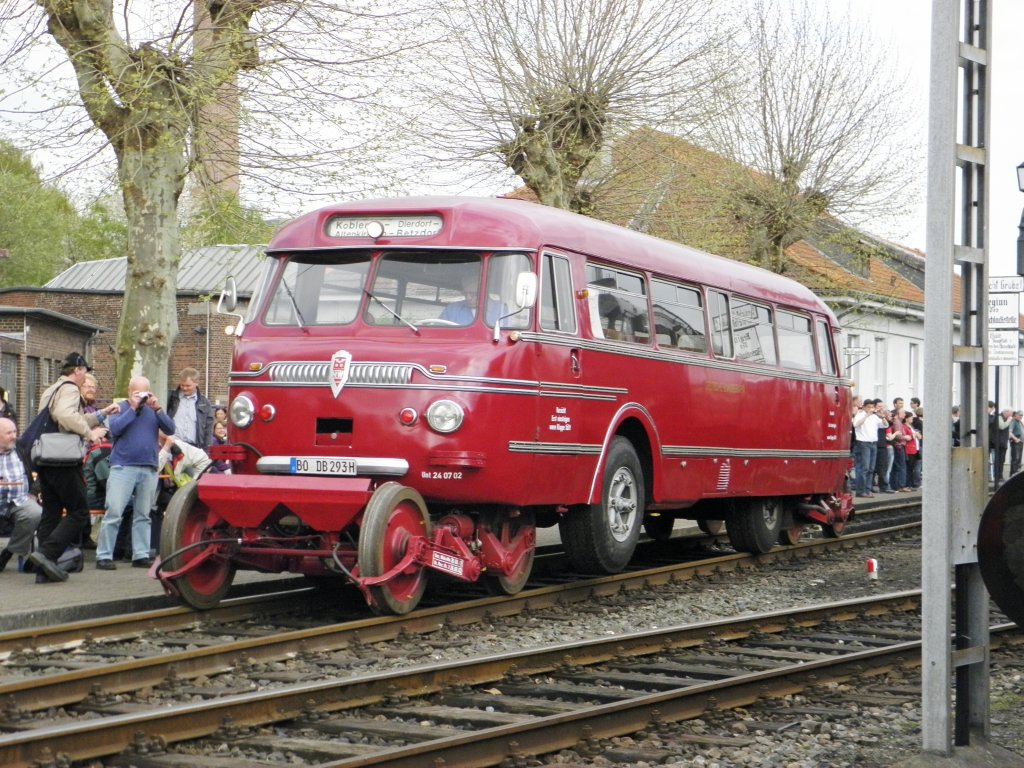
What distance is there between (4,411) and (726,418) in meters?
6.79

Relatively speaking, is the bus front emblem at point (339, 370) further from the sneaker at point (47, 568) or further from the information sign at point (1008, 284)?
the information sign at point (1008, 284)

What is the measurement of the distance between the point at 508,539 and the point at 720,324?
418 cm

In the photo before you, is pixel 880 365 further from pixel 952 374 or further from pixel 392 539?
pixel 952 374

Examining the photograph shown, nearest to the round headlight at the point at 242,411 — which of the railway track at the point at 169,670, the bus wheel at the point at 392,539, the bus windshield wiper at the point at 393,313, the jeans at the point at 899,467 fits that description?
the bus windshield wiper at the point at 393,313

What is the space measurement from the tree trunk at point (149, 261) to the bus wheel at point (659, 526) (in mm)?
5706

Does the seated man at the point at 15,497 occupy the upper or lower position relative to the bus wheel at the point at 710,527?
upper

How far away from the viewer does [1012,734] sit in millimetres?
7820

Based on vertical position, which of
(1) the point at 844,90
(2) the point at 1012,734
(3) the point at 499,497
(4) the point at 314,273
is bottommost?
(2) the point at 1012,734

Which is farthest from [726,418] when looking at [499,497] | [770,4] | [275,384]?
[770,4]

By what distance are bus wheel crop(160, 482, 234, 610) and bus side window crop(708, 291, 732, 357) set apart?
224 inches

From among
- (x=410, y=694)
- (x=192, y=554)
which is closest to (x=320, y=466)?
(x=192, y=554)

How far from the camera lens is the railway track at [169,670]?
666 centimetres

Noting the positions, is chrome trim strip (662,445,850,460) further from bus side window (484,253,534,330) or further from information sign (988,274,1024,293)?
information sign (988,274,1024,293)

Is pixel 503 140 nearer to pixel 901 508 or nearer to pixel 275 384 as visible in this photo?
pixel 901 508
